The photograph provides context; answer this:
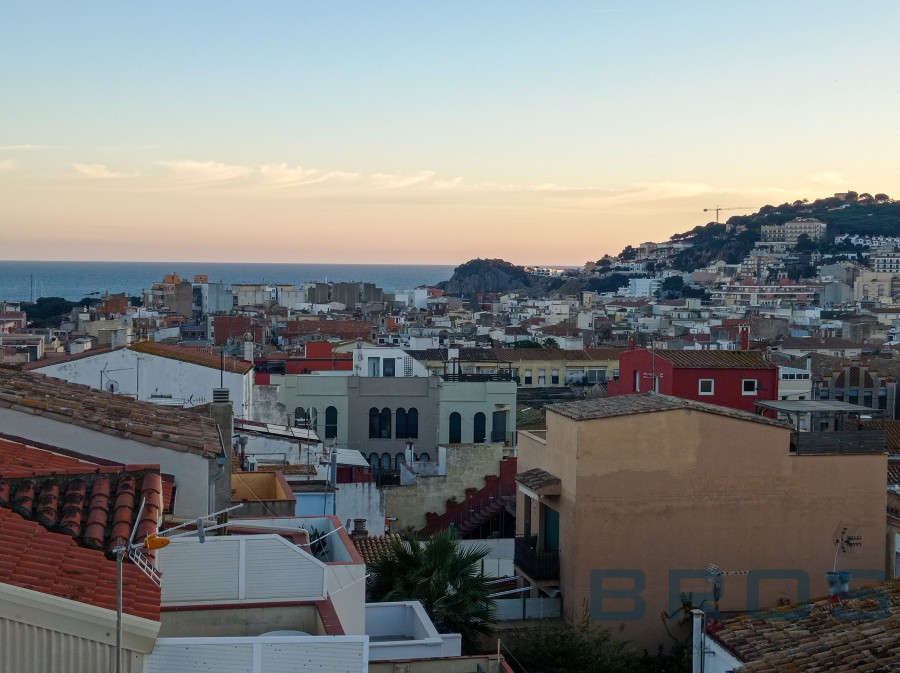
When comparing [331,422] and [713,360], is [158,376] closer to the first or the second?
[331,422]

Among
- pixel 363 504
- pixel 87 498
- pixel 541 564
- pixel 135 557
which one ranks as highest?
pixel 87 498

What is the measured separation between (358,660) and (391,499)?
65.6ft

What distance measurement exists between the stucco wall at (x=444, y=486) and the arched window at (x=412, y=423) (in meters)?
6.71

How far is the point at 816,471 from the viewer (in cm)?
1795

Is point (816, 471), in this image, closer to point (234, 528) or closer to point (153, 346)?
point (234, 528)

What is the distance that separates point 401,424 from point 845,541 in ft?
61.9

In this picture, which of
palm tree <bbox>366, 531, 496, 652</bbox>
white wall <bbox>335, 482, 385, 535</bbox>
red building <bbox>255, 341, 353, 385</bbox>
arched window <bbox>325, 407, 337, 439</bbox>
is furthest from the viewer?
red building <bbox>255, 341, 353, 385</bbox>

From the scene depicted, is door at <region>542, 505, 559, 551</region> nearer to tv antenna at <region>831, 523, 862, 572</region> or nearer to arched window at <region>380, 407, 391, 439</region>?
tv antenna at <region>831, 523, 862, 572</region>

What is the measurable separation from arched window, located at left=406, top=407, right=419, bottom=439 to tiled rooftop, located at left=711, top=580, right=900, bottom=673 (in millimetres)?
23954

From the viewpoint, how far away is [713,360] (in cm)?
3044

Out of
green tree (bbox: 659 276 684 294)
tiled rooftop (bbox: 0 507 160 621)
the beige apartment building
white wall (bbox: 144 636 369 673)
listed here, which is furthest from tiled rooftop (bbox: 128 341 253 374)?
green tree (bbox: 659 276 684 294)

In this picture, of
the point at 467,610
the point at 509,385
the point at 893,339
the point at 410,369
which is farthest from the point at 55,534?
the point at 893,339

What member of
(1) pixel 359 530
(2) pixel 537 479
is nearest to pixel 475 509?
(1) pixel 359 530

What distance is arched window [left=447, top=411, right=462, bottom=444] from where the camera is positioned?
3566cm
